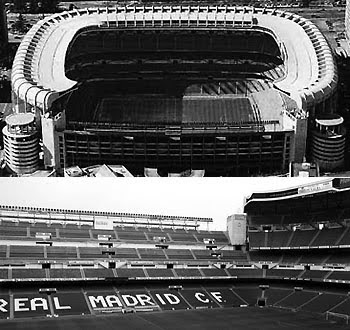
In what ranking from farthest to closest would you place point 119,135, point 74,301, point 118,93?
1. point 118,93
2. point 119,135
3. point 74,301

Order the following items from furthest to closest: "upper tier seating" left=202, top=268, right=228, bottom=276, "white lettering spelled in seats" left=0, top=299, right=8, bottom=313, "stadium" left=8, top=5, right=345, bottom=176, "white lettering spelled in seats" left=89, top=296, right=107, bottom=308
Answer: "stadium" left=8, top=5, right=345, bottom=176 < "upper tier seating" left=202, top=268, right=228, bottom=276 < "white lettering spelled in seats" left=89, top=296, right=107, bottom=308 < "white lettering spelled in seats" left=0, top=299, right=8, bottom=313

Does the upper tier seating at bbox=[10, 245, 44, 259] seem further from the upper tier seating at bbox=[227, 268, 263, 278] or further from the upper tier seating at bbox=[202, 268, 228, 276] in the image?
A: the upper tier seating at bbox=[227, 268, 263, 278]

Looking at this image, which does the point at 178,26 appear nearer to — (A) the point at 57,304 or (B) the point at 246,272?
(B) the point at 246,272

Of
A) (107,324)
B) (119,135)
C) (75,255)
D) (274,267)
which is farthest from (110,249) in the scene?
(119,135)

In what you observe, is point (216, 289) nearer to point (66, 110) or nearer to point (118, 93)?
point (66, 110)

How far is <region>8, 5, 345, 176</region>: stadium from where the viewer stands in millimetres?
38438

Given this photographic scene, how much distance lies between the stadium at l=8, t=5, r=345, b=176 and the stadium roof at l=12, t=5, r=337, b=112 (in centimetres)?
7

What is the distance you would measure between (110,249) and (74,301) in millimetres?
3606

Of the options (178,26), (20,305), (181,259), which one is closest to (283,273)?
(181,259)

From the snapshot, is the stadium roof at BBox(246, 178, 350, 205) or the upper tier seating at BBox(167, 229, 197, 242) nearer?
the stadium roof at BBox(246, 178, 350, 205)

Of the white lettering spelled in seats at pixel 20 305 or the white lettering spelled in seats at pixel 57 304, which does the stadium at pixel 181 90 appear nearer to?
the white lettering spelled in seats at pixel 57 304

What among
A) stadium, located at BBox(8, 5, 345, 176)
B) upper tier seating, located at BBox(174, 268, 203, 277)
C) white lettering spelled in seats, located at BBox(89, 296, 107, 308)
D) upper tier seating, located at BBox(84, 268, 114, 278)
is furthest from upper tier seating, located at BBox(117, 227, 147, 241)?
stadium, located at BBox(8, 5, 345, 176)

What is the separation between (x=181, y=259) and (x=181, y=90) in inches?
997

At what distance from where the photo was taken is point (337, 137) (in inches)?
1538
